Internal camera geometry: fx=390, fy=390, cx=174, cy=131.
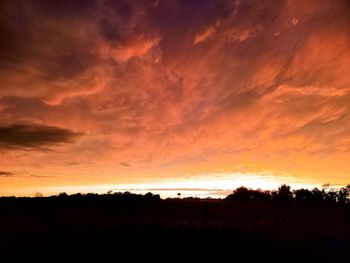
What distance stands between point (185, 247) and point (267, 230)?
21.9 feet

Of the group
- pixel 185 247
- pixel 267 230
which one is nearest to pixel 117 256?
pixel 185 247

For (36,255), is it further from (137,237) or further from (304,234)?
(304,234)

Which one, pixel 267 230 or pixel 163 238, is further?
pixel 267 230

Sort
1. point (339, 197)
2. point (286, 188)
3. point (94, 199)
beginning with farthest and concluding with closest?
point (286, 188) → point (339, 197) → point (94, 199)

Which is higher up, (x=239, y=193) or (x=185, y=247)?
(x=239, y=193)

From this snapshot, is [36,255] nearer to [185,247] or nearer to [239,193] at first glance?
[185,247]

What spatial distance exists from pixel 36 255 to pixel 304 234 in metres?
14.1

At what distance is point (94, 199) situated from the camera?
51.2 m

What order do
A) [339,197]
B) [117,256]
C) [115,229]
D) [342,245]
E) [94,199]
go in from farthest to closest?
[339,197] → [94,199] → [115,229] → [342,245] → [117,256]

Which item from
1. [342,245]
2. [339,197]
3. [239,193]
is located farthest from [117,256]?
[239,193]

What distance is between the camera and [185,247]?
1791 cm

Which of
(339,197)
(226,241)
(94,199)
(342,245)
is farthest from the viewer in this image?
(339,197)

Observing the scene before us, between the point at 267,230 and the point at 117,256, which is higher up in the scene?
the point at 267,230

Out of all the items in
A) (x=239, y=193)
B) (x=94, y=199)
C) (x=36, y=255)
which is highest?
(x=239, y=193)
